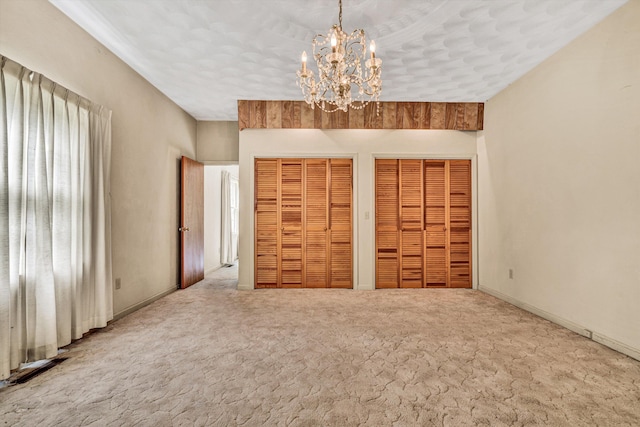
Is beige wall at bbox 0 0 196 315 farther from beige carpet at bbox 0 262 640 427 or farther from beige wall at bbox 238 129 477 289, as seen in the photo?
beige wall at bbox 238 129 477 289

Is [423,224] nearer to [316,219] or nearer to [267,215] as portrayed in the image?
[316,219]

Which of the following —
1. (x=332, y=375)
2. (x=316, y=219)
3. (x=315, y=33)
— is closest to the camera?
(x=332, y=375)

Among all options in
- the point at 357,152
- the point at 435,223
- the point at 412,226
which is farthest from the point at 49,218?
the point at 435,223

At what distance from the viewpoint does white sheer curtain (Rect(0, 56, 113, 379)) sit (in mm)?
1914

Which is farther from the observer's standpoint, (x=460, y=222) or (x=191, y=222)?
(x=191, y=222)

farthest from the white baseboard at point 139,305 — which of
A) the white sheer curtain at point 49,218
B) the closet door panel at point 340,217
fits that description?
the closet door panel at point 340,217

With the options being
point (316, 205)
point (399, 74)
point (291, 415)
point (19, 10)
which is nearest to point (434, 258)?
point (316, 205)

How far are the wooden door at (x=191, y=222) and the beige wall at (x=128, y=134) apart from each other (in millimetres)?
128

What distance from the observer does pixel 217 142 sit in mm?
5172

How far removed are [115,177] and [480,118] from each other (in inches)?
195

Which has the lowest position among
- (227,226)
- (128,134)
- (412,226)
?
(227,226)

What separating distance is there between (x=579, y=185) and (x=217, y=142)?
5067mm

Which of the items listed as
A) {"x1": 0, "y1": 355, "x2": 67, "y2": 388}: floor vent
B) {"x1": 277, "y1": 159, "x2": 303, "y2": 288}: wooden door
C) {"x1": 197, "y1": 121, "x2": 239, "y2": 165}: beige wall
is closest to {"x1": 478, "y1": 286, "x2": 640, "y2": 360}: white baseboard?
{"x1": 277, "y1": 159, "x2": 303, "y2": 288}: wooden door

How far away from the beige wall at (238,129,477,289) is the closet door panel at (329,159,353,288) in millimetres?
99
